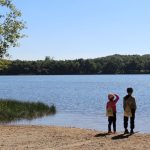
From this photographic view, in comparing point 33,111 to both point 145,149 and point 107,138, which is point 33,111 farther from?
point 145,149

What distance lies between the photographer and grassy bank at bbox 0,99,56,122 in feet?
107

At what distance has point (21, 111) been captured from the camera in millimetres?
34844

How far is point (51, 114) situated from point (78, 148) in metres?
22.8

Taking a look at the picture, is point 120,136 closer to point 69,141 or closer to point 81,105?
point 69,141

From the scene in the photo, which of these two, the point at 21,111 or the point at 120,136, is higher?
the point at 120,136

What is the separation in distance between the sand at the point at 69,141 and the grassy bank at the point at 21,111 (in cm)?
1224

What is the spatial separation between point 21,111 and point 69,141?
18124 mm

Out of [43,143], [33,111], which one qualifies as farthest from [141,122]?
[43,143]

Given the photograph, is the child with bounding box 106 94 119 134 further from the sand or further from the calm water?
the calm water

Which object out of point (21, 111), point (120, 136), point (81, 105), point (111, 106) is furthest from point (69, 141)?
point (81, 105)

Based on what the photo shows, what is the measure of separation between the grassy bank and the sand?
40.2ft

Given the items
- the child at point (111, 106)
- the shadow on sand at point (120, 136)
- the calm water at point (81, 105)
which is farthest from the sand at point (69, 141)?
the calm water at point (81, 105)

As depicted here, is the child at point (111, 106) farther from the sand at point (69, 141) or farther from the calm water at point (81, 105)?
the calm water at point (81, 105)

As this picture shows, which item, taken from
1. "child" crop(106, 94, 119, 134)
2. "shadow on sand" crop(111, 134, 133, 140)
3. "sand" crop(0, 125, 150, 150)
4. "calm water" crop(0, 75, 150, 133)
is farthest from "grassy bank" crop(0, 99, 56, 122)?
"shadow on sand" crop(111, 134, 133, 140)
